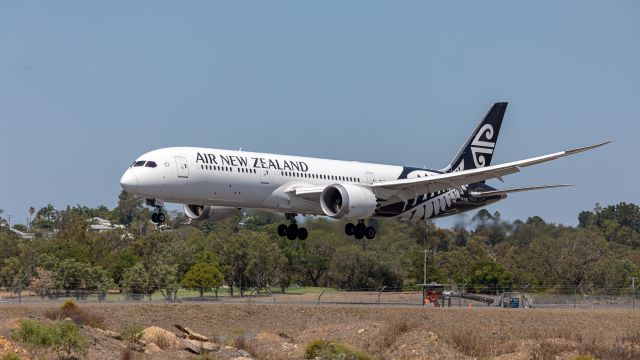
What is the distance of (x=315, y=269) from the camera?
105312 mm

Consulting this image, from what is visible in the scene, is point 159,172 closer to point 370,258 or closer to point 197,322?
point 197,322

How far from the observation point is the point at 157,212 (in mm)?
56312

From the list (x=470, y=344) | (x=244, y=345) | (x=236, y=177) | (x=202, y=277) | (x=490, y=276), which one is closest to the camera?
(x=244, y=345)

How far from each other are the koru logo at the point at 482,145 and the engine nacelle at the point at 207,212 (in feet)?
53.0

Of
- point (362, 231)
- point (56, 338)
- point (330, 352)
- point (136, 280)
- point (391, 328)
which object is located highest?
point (362, 231)

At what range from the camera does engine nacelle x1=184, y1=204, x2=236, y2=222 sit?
6488 cm

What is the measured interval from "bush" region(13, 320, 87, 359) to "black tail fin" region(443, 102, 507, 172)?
107ft

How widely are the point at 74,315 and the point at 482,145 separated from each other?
31.0 metres

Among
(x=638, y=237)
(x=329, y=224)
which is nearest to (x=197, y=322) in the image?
(x=329, y=224)

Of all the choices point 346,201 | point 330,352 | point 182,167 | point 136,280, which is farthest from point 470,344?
point 136,280

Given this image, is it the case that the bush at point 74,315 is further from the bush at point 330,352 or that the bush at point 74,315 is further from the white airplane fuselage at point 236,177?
the bush at point 330,352

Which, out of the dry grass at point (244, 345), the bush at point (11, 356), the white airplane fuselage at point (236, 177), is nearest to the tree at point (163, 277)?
the white airplane fuselage at point (236, 177)

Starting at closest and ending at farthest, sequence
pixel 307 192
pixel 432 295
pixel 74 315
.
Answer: pixel 74 315 < pixel 307 192 < pixel 432 295

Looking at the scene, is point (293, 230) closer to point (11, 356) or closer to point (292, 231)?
point (292, 231)
